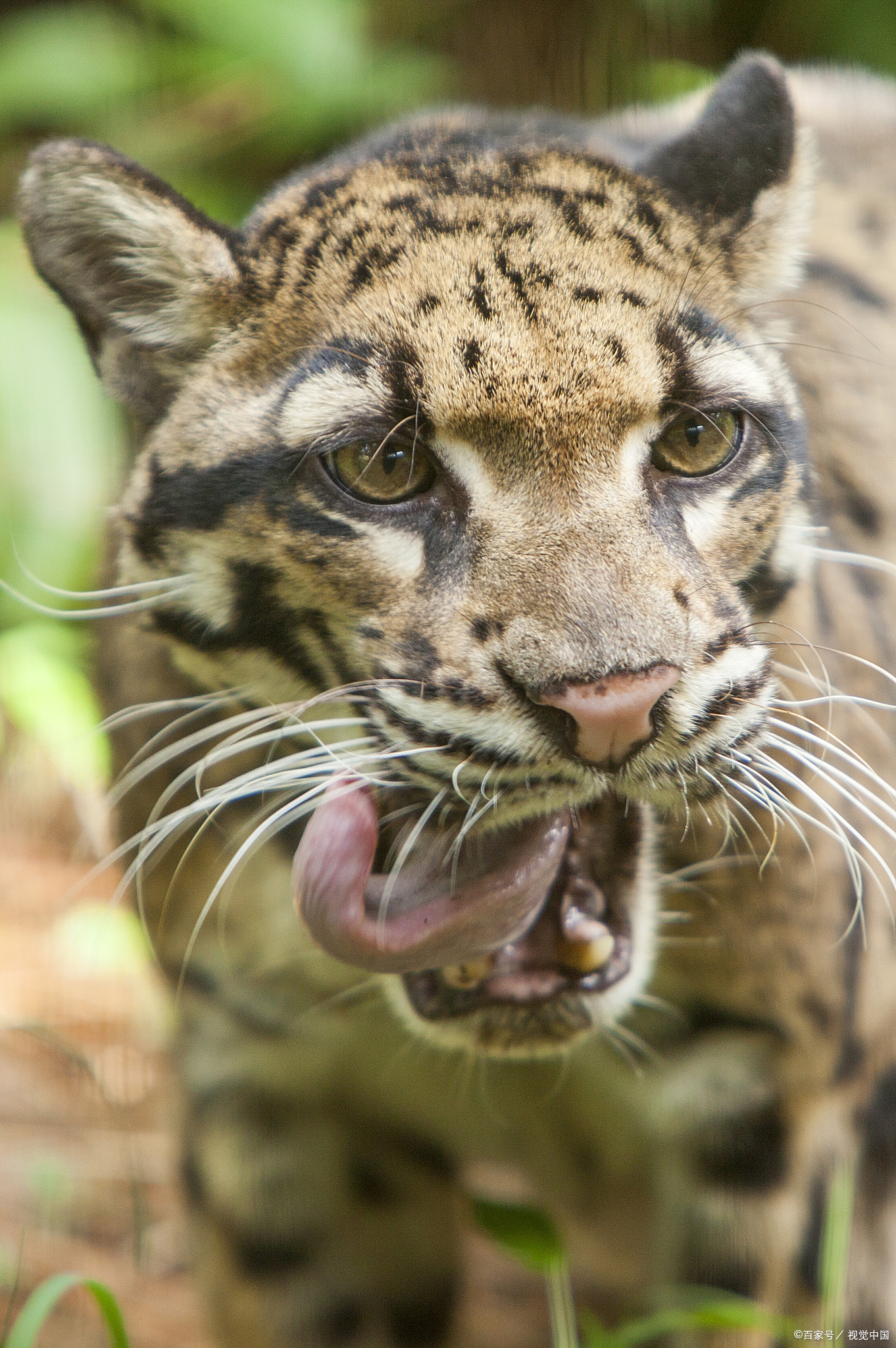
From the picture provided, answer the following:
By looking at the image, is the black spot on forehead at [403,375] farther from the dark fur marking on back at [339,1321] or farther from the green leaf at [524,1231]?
the dark fur marking on back at [339,1321]

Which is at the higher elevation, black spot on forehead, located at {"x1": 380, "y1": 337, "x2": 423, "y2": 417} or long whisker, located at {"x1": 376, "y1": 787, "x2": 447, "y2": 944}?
black spot on forehead, located at {"x1": 380, "y1": 337, "x2": 423, "y2": 417}

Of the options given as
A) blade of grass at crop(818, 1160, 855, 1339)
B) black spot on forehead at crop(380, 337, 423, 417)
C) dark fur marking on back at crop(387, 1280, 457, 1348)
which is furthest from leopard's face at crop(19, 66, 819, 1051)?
dark fur marking on back at crop(387, 1280, 457, 1348)

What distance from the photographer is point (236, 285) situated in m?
2.44

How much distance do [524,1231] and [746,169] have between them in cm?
201

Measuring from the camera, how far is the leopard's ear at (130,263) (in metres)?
2.38

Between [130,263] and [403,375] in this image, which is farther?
[130,263]

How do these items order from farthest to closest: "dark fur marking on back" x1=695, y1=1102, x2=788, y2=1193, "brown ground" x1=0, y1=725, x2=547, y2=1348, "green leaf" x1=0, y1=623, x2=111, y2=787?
1. "green leaf" x1=0, y1=623, x2=111, y2=787
2. "brown ground" x1=0, y1=725, x2=547, y2=1348
3. "dark fur marking on back" x1=695, y1=1102, x2=788, y2=1193

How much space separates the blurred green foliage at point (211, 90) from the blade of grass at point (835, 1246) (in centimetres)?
226

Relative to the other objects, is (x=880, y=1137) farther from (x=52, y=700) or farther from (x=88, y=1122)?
(x=52, y=700)

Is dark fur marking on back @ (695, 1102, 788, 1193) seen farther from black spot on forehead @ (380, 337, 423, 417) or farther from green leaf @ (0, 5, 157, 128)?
green leaf @ (0, 5, 157, 128)

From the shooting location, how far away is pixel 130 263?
8.04 ft

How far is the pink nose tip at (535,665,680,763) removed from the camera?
193cm

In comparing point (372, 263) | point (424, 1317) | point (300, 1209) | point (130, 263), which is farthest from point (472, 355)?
→ point (424, 1317)

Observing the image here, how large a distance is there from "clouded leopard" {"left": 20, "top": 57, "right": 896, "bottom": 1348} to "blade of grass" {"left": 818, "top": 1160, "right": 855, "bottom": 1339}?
42mm
